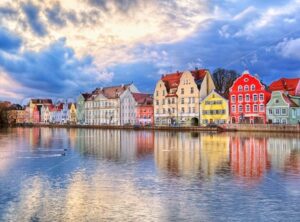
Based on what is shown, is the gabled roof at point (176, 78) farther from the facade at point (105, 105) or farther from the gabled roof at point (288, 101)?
the gabled roof at point (288, 101)

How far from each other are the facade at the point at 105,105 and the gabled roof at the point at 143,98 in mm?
4439

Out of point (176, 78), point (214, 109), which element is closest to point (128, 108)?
point (176, 78)

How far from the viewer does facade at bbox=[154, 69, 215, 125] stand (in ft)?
327

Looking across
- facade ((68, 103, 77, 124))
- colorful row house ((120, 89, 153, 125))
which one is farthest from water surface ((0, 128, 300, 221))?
facade ((68, 103, 77, 124))

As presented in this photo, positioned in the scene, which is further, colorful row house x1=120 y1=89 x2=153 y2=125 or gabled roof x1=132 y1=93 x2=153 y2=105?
gabled roof x1=132 y1=93 x2=153 y2=105

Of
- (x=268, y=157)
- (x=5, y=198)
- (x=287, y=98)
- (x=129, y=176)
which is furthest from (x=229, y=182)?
(x=287, y=98)

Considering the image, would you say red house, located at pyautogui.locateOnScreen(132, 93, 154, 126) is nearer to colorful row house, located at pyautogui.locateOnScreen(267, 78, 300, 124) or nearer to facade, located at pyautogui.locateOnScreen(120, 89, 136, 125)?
facade, located at pyautogui.locateOnScreen(120, 89, 136, 125)

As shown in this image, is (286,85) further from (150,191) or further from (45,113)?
(45,113)

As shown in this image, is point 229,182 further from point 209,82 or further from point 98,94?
point 98,94

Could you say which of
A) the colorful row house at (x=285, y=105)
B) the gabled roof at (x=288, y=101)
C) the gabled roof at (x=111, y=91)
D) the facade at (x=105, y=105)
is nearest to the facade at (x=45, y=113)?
the facade at (x=105, y=105)

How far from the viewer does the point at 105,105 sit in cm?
13362

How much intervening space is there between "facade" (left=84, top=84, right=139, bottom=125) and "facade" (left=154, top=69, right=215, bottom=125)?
21.0 m

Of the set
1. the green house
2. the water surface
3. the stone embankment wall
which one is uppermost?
the green house

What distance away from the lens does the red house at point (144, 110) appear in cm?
11522
